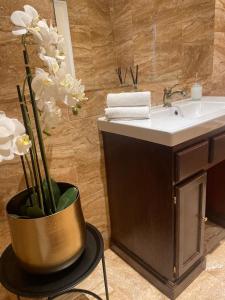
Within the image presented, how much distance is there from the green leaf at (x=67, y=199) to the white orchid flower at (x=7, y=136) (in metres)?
0.28

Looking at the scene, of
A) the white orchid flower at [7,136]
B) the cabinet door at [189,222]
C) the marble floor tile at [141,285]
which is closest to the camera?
the white orchid flower at [7,136]

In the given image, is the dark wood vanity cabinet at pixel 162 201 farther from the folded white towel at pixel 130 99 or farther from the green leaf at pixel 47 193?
the green leaf at pixel 47 193

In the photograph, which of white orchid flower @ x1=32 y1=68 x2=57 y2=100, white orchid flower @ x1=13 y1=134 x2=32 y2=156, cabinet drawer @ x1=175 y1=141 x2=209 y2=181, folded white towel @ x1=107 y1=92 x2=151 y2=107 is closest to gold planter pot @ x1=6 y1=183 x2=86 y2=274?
white orchid flower @ x1=13 y1=134 x2=32 y2=156

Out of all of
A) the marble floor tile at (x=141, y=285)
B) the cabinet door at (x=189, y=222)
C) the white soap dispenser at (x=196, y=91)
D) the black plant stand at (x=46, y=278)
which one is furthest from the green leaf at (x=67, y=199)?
the white soap dispenser at (x=196, y=91)

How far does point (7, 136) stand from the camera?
0.55 m

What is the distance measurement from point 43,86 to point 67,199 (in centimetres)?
37

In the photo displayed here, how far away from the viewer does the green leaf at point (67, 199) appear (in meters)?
0.76

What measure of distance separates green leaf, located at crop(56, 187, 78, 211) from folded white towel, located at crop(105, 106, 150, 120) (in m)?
0.48

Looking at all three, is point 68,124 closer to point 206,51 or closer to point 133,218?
point 133,218

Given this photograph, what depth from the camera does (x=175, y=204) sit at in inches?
39.9

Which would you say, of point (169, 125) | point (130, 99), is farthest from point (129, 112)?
point (169, 125)

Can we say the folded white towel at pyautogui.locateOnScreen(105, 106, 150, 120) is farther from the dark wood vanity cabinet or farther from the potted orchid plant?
the potted orchid plant

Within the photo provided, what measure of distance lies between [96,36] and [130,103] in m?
0.51

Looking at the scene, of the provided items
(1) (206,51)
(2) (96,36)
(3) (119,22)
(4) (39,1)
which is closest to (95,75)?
(2) (96,36)
